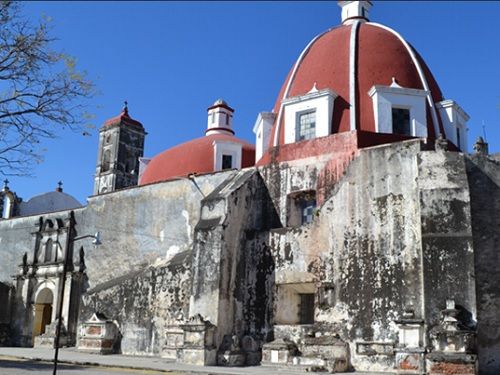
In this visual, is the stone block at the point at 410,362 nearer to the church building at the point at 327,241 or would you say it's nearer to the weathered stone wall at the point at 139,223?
the church building at the point at 327,241

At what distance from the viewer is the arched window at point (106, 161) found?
38416 millimetres

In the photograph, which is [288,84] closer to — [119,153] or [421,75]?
[421,75]

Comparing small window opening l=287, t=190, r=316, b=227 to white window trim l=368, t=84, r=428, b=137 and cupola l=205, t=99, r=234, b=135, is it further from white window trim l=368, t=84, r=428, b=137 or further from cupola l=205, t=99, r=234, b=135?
cupola l=205, t=99, r=234, b=135

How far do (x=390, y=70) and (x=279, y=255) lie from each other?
7.04 metres

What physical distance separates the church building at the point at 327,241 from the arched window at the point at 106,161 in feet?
48.4

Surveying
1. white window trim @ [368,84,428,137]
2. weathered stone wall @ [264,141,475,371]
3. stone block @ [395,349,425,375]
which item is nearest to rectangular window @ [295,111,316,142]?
white window trim @ [368,84,428,137]

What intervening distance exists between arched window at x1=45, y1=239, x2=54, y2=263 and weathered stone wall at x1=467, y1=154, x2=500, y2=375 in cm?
1812

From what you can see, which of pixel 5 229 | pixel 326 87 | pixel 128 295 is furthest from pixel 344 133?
pixel 5 229

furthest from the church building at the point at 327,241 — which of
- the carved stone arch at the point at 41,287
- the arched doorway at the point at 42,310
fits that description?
the arched doorway at the point at 42,310

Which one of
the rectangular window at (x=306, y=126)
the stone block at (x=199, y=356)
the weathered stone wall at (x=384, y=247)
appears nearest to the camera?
the weathered stone wall at (x=384, y=247)

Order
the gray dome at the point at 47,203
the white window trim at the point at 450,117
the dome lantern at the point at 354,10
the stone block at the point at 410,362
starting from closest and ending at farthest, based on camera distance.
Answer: the stone block at the point at 410,362 < the white window trim at the point at 450,117 < the dome lantern at the point at 354,10 < the gray dome at the point at 47,203

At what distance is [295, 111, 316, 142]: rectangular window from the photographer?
1830 centimetres

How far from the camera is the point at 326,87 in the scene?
1867 centimetres

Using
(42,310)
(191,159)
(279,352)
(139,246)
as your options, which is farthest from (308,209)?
(42,310)
